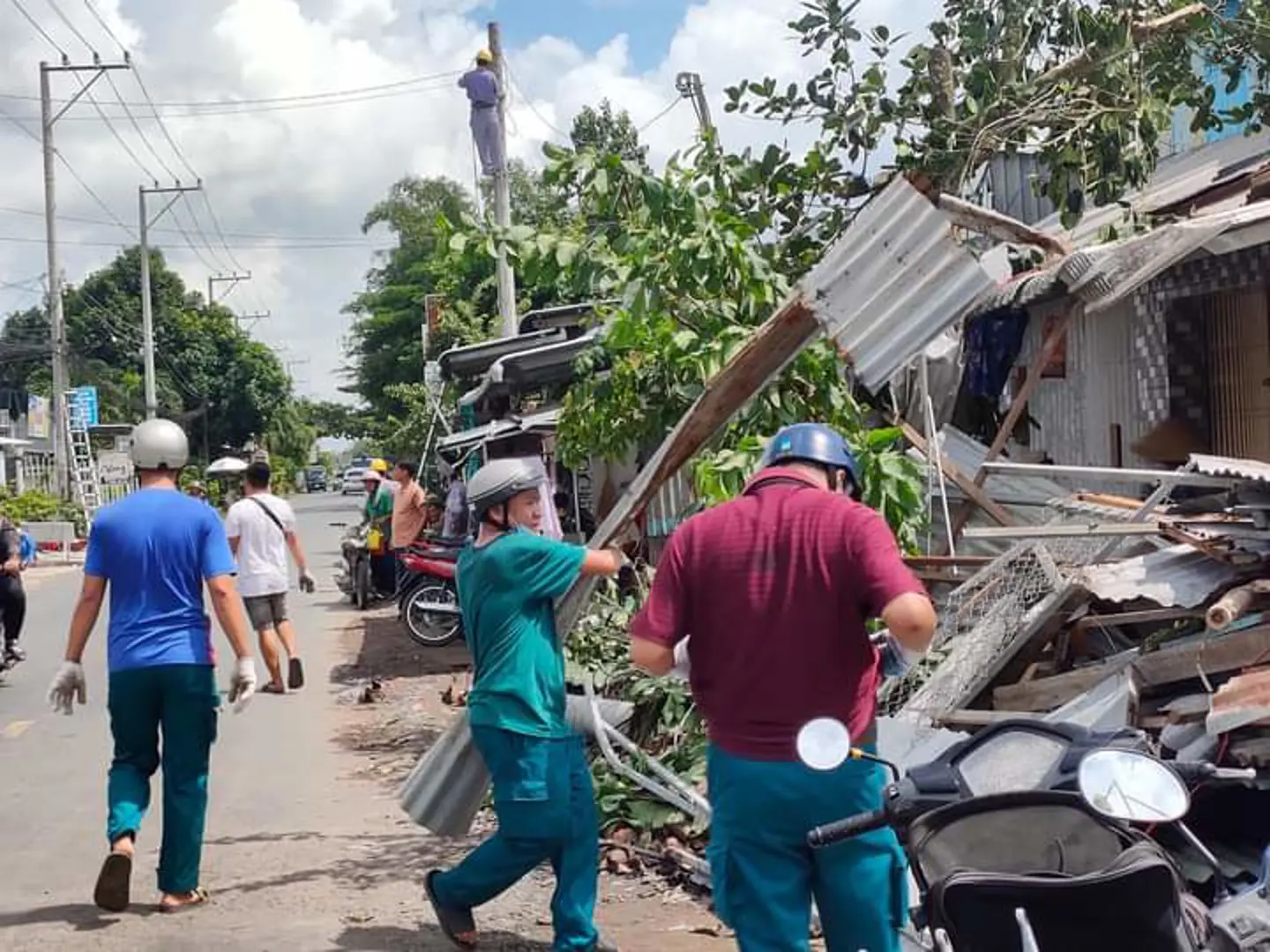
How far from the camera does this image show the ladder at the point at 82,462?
118 ft

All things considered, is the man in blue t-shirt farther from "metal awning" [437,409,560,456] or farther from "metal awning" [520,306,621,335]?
"metal awning" [520,306,621,335]

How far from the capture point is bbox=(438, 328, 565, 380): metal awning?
13742 mm

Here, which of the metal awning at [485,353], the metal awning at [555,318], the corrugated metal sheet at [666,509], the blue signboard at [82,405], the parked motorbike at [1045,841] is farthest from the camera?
the blue signboard at [82,405]

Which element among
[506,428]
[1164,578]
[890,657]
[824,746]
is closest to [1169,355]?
[1164,578]

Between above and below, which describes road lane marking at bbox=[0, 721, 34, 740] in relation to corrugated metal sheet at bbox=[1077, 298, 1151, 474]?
below

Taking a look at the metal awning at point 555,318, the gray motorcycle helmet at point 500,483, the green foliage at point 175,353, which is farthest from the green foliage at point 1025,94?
the green foliage at point 175,353

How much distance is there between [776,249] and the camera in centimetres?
808

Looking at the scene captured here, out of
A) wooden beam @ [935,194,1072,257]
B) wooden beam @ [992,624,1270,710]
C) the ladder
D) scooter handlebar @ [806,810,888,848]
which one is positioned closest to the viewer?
scooter handlebar @ [806,810,888,848]

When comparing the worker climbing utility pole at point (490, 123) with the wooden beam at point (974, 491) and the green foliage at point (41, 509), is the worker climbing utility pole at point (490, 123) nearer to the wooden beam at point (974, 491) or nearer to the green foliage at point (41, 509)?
the wooden beam at point (974, 491)

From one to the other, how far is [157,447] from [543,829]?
7.32 feet

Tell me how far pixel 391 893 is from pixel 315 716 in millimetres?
4618

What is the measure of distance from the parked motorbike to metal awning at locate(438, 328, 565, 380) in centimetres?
1063

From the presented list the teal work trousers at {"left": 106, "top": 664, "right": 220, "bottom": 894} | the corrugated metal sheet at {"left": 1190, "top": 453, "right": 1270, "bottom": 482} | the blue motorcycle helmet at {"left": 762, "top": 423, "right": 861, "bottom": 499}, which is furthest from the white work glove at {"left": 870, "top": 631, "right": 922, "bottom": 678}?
the teal work trousers at {"left": 106, "top": 664, "right": 220, "bottom": 894}

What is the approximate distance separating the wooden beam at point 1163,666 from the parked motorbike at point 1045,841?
2.32 m
